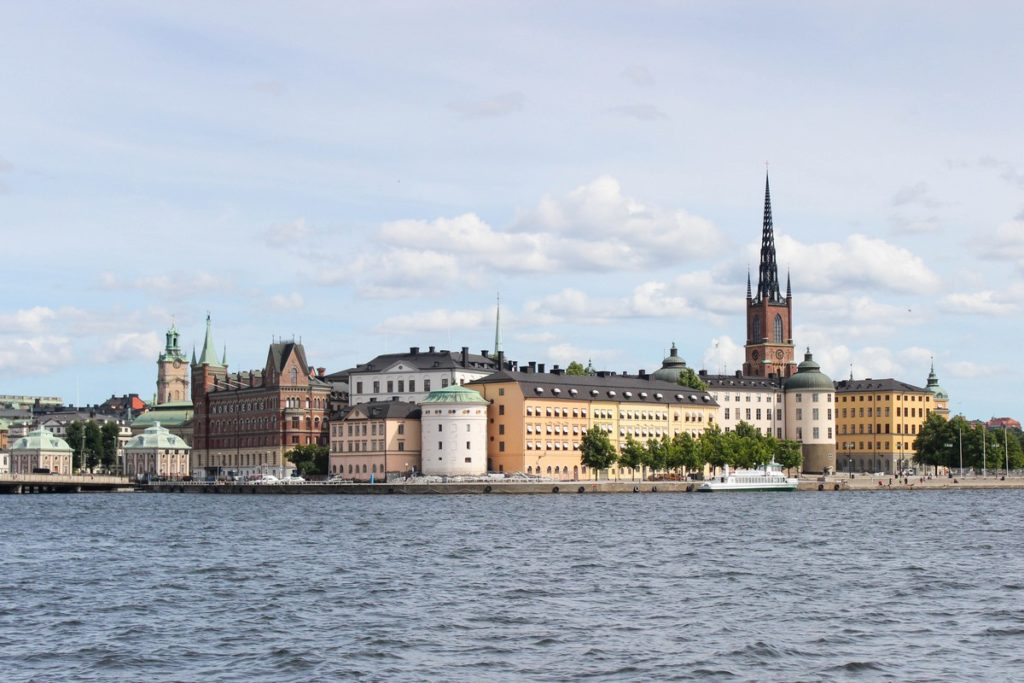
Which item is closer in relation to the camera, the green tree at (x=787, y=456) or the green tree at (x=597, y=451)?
the green tree at (x=597, y=451)

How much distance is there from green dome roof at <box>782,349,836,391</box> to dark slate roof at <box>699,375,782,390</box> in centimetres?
193

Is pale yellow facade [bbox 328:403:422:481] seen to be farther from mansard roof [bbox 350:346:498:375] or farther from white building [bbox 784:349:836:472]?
white building [bbox 784:349:836:472]

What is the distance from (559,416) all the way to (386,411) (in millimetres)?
16395

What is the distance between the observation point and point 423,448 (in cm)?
13500

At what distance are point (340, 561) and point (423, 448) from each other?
82547 millimetres

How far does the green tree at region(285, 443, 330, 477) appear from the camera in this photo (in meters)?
147

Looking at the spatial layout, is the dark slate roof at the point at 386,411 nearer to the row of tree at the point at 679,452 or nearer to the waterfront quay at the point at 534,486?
the waterfront quay at the point at 534,486

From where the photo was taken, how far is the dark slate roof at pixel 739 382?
579ft

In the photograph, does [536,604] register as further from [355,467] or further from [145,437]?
[145,437]

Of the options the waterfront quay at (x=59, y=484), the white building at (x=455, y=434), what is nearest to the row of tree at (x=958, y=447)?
the white building at (x=455, y=434)

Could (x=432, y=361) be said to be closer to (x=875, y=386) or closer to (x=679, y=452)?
(x=679, y=452)

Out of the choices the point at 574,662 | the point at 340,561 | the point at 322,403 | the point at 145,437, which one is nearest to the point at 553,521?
the point at 340,561

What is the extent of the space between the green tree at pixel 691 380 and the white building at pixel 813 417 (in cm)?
1501

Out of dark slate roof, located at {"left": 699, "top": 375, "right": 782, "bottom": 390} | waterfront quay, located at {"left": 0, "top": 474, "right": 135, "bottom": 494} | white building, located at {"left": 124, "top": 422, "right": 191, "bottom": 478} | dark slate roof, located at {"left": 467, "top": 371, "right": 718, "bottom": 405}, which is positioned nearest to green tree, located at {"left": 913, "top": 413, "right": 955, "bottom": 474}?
dark slate roof, located at {"left": 699, "top": 375, "right": 782, "bottom": 390}
